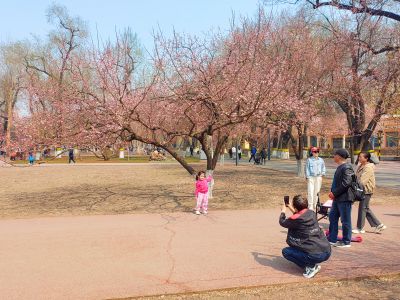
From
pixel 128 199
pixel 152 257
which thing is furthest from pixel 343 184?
pixel 128 199

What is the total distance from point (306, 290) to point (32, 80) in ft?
36.0

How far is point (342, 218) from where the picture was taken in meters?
6.61

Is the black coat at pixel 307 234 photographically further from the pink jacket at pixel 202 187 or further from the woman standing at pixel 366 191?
the pink jacket at pixel 202 187

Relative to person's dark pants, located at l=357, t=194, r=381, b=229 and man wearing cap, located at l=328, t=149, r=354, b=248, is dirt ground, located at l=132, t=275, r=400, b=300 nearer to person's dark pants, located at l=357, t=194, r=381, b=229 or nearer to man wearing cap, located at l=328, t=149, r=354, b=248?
man wearing cap, located at l=328, t=149, r=354, b=248

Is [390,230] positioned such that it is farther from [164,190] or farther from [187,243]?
[164,190]

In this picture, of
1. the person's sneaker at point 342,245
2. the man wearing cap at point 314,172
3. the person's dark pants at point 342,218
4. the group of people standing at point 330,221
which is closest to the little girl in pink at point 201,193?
the man wearing cap at point 314,172

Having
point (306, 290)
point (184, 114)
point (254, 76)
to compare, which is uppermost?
point (254, 76)

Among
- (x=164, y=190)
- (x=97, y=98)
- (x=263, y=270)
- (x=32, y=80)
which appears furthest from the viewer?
(x=164, y=190)

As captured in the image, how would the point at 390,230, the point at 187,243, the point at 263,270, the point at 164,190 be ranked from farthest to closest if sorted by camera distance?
the point at 164,190, the point at 390,230, the point at 187,243, the point at 263,270

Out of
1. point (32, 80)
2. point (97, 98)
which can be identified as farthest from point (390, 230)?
point (32, 80)

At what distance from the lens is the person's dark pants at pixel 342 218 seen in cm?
660

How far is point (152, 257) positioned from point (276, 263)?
1.80 metres

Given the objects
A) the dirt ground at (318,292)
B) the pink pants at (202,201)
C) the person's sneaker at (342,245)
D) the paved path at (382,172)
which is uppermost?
the pink pants at (202,201)

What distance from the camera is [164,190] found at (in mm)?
15625
